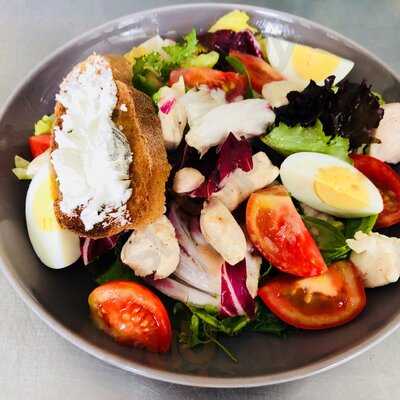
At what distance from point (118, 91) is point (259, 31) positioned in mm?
859

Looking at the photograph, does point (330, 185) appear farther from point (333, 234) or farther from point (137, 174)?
point (137, 174)

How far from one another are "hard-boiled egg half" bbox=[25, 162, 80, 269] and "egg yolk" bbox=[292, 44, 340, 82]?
3.53ft

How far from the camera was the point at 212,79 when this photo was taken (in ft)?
6.88

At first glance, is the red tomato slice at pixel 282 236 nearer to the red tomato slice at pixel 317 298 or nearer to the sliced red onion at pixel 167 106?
the red tomato slice at pixel 317 298

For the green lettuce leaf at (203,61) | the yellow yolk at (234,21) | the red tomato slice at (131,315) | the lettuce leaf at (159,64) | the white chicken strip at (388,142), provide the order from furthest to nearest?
the yellow yolk at (234,21) < the green lettuce leaf at (203,61) < the lettuce leaf at (159,64) < the white chicken strip at (388,142) < the red tomato slice at (131,315)

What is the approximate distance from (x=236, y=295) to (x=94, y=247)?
0.48 metres

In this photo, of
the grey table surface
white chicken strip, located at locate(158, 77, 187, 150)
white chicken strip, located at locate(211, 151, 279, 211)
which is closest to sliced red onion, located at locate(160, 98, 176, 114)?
white chicken strip, located at locate(158, 77, 187, 150)

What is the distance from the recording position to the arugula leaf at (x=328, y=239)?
1757mm

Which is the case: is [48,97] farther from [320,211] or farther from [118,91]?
[320,211]

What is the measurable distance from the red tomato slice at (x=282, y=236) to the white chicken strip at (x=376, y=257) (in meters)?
0.12

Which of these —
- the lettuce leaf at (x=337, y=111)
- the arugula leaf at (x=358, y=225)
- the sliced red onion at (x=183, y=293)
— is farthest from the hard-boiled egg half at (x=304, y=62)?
the sliced red onion at (x=183, y=293)

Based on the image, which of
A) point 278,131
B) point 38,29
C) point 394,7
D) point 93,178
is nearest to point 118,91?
point 93,178

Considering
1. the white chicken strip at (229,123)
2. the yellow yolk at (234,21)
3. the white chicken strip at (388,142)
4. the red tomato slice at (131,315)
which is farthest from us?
the yellow yolk at (234,21)

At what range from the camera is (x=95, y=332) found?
1.58 metres
